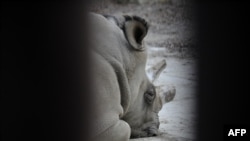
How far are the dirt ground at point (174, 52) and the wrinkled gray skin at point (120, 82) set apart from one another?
0.12m

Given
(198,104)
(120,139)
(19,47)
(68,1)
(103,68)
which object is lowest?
(120,139)

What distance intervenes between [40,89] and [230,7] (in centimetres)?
87

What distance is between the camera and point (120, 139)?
147 centimetres

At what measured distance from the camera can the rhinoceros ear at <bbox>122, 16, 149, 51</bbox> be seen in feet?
5.38

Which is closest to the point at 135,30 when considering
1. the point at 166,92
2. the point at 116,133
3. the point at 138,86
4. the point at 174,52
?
the point at 138,86

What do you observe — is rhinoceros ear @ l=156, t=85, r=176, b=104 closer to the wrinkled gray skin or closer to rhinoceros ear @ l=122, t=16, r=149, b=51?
the wrinkled gray skin

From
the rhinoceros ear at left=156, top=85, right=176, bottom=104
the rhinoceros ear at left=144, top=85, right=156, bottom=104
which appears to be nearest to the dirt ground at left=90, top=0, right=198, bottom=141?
the rhinoceros ear at left=156, top=85, right=176, bottom=104

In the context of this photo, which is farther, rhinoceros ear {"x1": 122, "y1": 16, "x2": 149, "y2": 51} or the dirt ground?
the dirt ground

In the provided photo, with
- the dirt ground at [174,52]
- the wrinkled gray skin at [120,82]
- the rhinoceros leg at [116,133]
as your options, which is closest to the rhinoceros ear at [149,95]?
the wrinkled gray skin at [120,82]

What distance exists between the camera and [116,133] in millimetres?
1442

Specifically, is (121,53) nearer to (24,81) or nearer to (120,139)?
(120,139)

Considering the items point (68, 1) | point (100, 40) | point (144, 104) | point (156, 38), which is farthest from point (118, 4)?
point (68, 1)

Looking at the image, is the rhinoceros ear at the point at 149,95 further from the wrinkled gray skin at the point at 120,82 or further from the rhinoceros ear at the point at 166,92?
the rhinoceros ear at the point at 166,92

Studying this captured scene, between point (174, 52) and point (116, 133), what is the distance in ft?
5.13
